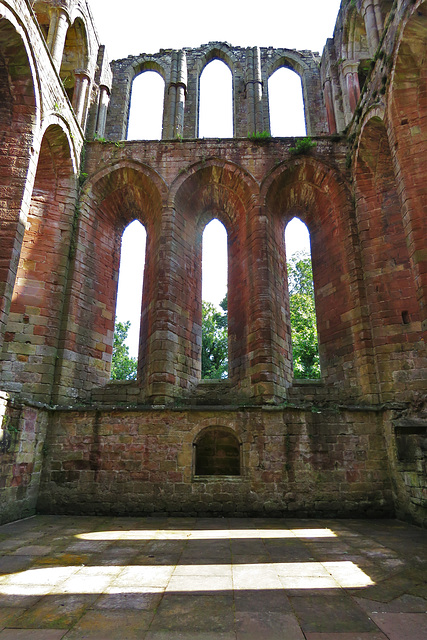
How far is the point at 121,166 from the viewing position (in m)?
10.2

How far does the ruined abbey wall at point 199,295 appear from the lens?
7285 millimetres

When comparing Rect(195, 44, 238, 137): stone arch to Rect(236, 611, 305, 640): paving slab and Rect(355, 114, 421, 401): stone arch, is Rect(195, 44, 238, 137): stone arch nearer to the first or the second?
Rect(355, 114, 421, 401): stone arch

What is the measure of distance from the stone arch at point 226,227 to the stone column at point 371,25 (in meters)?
4.42

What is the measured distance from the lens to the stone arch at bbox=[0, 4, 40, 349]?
6840 mm

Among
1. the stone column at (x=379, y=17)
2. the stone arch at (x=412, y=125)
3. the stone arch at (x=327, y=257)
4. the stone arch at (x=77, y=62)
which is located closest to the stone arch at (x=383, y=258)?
the stone arch at (x=327, y=257)

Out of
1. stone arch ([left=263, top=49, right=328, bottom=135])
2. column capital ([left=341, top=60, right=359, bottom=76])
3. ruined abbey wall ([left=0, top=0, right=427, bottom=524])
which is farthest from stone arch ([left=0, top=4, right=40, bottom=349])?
column capital ([left=341, top=60, right=359, bottom=76])

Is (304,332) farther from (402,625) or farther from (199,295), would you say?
(402,625)

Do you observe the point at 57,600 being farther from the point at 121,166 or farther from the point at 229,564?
the point at 121,166

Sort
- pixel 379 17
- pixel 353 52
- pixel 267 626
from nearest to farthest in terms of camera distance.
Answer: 1. pixel 267 626
2. pixel 379 17
3. pixel 353 52

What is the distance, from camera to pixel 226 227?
35.6ft

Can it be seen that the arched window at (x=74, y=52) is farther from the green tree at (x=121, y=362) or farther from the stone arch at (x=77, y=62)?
A: the green tree at (x=121, y=362)

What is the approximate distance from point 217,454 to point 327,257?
5631 millimetres

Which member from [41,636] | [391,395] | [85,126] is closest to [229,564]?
[41,636]

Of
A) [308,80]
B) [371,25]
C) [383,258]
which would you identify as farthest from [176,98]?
[383,258]
